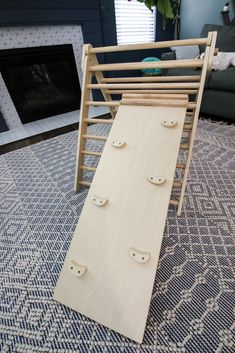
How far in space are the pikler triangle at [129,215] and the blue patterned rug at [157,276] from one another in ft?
0.24

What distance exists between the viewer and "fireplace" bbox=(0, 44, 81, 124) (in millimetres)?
2203

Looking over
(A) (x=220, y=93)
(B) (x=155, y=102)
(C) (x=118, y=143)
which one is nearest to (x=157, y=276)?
(C) (x=118, y=143)

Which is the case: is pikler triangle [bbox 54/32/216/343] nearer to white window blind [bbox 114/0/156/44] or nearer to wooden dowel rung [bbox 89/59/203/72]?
wooden dowel rung [bbox 89/59/203/72]

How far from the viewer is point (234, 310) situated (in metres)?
0.69

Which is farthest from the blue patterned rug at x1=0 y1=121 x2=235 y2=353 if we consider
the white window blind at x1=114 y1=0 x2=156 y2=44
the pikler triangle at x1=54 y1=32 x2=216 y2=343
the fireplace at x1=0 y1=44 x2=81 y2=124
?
the white window blind at x1=114 y1=0 x2=156 y2=44

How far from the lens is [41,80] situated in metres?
2.50

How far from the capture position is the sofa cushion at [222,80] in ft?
5.80

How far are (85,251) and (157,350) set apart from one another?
0.38 meters

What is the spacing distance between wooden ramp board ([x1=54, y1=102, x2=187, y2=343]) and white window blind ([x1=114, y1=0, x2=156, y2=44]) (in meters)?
2.63

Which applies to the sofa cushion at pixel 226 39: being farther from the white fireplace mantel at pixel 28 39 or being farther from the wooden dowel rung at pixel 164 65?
the wooden dowel rung at pixel 164 65

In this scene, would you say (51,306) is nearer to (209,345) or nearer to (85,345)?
(85,345)

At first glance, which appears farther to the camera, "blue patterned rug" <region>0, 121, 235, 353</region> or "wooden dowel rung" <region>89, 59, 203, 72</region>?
"wooden dowel rung" <region>89, 59, 203, 72</region>

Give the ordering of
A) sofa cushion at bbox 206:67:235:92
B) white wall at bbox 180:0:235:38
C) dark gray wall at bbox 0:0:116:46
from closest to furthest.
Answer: sofa cushion at bbox 206:67:235:92 < dark gray wall at bbox 0:0:116:46 < white wall at bbox 180:0:235:38

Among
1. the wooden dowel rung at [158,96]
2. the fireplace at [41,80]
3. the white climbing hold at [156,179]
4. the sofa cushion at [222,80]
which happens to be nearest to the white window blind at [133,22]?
the fireplace at [41,80]
